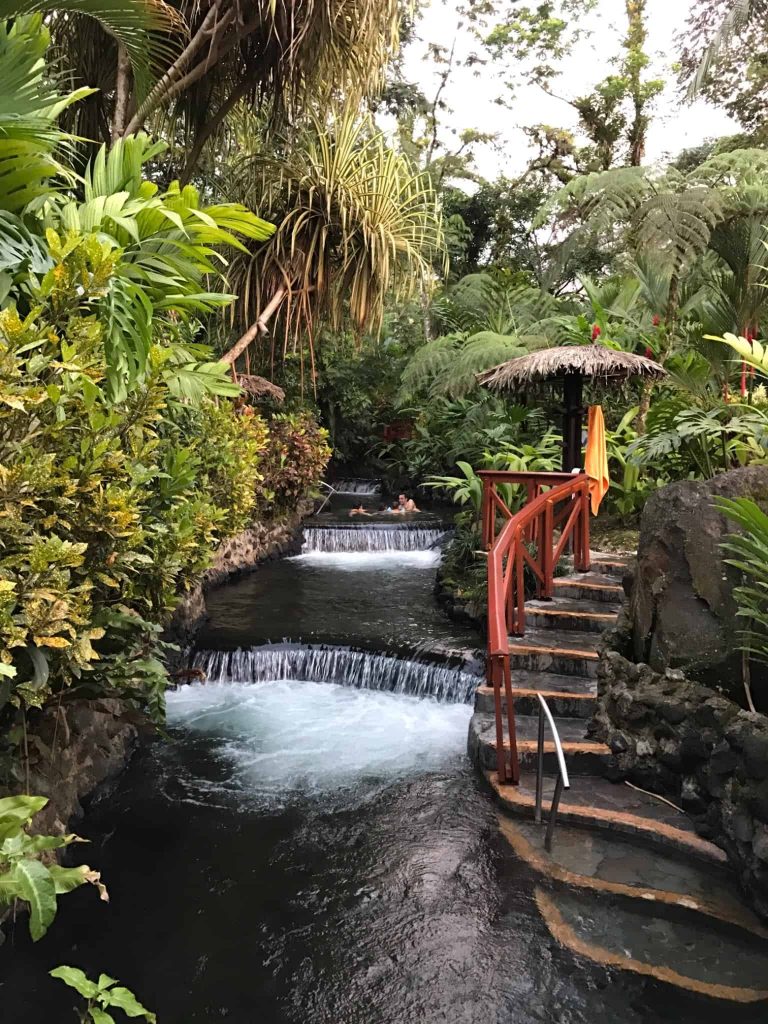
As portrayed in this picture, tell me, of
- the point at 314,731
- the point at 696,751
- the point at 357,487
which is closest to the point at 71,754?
the point at 314,731

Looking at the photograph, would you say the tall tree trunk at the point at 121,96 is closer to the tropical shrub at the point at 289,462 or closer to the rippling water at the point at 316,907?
the rippling water at the point at 316,907

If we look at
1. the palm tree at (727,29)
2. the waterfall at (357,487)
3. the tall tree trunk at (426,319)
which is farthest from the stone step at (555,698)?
the waterfall at (357,487)

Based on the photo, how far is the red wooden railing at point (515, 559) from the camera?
378 centimetres

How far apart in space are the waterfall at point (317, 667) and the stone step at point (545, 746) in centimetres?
140

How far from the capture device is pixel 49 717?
11.4 feet

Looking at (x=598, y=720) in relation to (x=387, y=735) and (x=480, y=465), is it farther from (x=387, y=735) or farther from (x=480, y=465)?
(x=480, y=465)

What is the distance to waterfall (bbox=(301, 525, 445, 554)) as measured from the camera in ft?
36.7

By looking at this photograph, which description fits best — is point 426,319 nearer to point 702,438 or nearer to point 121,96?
point 702,438

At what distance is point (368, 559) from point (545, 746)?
6.83 m

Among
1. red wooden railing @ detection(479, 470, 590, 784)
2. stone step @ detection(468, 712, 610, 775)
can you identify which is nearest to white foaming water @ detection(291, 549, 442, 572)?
red wooden railing @ detection(479, 470, 590, 784)

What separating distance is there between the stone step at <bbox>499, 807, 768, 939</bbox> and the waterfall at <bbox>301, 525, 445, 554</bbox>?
7.57m

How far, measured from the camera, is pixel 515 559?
191 inches

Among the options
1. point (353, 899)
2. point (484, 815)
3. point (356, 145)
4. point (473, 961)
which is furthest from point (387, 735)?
point (356, 145)

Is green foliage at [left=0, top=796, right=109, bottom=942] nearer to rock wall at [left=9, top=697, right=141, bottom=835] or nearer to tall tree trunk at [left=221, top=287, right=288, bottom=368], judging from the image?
rock wall at [left=9, top=697, right=141, bottom=835]
